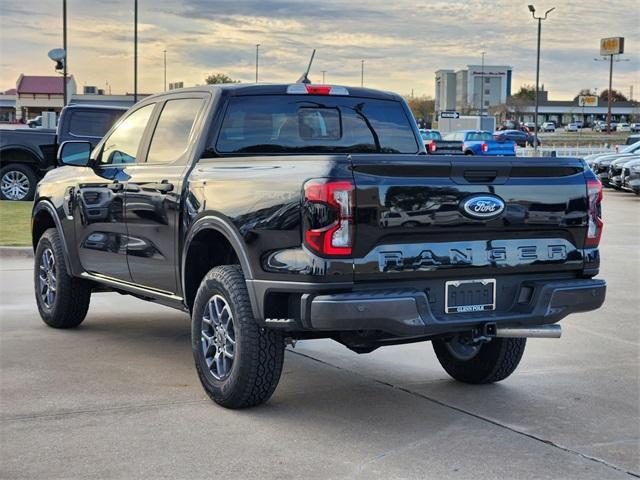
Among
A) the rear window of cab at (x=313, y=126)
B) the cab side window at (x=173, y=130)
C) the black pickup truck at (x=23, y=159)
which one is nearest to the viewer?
the rear window of cab at (x=313, y=126)

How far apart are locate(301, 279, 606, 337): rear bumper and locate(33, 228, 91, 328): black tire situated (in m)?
3.59

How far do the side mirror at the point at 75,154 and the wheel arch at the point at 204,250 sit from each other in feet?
6.57

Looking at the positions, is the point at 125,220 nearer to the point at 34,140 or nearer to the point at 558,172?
the point at 558,172

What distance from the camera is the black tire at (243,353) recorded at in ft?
18.3

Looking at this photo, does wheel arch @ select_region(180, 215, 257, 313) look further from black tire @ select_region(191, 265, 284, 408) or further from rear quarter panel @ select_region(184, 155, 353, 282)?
black tire @ select_region(191, 265, 284, 408)

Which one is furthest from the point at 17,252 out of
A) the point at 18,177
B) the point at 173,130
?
the point at 18,177

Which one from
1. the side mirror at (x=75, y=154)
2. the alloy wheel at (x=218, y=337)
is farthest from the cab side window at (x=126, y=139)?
the alloy wheel at (x=218, y=337)

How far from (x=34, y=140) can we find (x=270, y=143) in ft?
49.5

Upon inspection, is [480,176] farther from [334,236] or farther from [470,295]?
[334,236]

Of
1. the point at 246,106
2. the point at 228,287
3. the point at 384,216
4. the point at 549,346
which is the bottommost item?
the point at 549,346

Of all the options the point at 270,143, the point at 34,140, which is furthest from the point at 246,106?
the point at 34,140

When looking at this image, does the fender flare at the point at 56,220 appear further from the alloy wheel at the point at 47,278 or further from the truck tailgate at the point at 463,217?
the truck tailgate at the point at 463,217

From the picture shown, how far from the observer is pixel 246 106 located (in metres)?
6.72

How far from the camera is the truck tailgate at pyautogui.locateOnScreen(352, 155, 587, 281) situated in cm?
517
